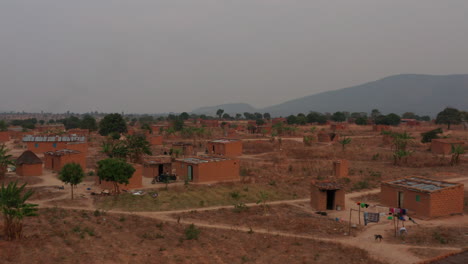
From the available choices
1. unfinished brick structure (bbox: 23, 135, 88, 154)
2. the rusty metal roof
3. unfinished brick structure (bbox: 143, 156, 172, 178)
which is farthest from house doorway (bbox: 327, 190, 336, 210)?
unfinished brick structure (bbox: 23, 135, 88, 154)

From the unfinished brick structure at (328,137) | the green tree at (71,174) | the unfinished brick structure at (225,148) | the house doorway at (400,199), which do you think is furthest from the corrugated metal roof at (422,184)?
the unfinished brick structure at (328,137)

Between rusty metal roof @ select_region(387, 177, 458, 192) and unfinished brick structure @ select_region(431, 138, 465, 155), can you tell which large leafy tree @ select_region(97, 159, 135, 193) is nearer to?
rusty metal roof @ select_region(387, 177, 458, 192)

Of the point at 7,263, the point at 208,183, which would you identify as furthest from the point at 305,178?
the point at 7,263

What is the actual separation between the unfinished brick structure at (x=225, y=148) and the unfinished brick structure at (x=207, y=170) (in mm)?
12741

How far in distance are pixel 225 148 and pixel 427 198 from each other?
27964 millimetres

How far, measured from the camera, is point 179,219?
866 inches

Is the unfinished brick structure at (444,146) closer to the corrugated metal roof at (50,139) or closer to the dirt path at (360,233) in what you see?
the dirt path at (360,233)

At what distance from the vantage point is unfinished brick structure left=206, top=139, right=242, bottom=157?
157ft

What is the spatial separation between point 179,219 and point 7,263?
950 centimetres

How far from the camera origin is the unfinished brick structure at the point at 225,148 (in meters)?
47.8

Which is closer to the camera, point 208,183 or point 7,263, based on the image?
point 7,263

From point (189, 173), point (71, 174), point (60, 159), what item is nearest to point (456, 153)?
point (189, 173)

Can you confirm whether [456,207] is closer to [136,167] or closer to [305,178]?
[305,178]

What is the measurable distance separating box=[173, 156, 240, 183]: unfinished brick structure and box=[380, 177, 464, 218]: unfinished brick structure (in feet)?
45.4
